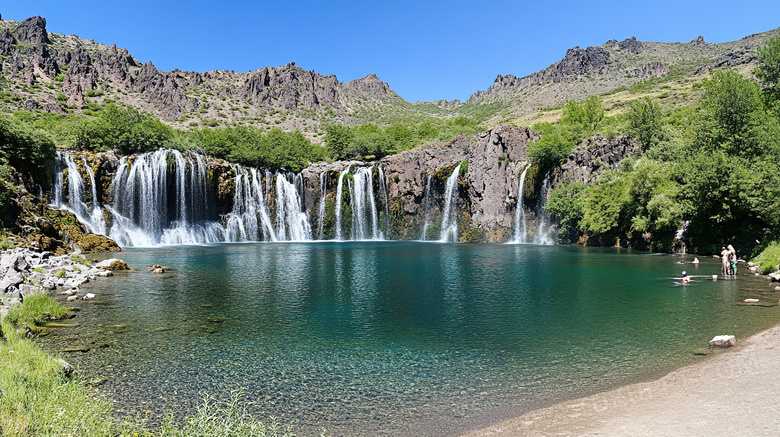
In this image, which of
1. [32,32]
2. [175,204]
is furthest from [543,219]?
[32,32]

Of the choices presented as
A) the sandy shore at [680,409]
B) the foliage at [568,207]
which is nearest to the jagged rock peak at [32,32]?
the foliage at [568,207]

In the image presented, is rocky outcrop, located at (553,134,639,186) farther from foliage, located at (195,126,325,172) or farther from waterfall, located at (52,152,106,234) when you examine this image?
waterfall, located at (52,152,106,234)

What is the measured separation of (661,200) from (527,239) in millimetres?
23267

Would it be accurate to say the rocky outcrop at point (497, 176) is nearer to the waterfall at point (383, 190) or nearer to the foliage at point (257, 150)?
the waterfall at point (383, 190)

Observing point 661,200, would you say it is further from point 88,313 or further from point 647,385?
point 88,313

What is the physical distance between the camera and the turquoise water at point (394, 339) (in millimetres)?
9164

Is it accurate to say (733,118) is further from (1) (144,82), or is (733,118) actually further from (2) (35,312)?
(1) (144,82)

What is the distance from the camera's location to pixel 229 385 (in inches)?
397

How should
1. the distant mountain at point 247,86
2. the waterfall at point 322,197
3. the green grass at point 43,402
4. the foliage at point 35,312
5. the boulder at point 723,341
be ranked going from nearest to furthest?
the green grass at point 43,402 → the boulder at point 723,341 → the foliage at point 35,312 → the waterfall at point 322,197 → the distant mountain at point 247,86

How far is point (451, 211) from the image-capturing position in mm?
68750

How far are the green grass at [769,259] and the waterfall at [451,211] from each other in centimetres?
4228

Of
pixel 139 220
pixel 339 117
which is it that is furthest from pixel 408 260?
pixel 339 117

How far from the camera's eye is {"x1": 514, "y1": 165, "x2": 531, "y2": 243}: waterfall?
61.2 m

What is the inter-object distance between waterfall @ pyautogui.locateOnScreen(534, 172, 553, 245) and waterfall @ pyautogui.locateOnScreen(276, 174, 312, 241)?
1432 inches
